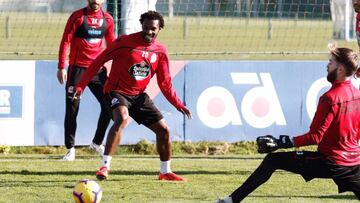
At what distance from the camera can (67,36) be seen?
1332cm

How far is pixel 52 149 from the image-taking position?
14750 mm

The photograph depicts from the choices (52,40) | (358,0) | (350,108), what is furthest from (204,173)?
(52,40)

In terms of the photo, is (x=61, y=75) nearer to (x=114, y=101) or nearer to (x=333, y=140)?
(x=114, y=101)

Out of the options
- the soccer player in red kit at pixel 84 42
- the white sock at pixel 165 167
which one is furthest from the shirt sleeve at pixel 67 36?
the white sock at pixel 165 167

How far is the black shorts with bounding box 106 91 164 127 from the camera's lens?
11555mm

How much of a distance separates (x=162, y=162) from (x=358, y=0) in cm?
294

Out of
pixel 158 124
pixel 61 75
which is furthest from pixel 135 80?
pixel 61 75

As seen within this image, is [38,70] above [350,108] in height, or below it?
below

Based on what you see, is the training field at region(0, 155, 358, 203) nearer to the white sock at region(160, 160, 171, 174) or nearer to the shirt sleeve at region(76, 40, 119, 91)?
the white sock at region(160, 160, 171, 174)

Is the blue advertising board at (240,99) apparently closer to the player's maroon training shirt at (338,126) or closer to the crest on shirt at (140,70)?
the crest on shirt at (140,70)

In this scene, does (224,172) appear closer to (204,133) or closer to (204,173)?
(204,173)

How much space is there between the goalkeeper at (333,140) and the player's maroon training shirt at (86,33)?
4935 millimetres

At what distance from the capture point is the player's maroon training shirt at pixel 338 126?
8539mm

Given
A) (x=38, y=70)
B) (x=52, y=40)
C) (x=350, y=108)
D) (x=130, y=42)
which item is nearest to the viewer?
(x=350, y=108)
